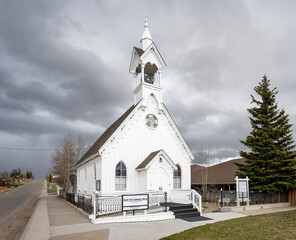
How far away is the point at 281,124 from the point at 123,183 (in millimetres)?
14133

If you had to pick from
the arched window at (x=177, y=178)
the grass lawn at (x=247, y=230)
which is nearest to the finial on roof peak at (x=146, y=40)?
the arched window at (x=177, y=178)

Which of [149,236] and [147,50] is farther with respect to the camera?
[147,50]

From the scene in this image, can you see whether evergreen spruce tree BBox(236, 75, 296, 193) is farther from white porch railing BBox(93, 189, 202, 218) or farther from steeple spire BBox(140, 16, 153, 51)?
steeple spire BBox(140, 16, 153, 51)

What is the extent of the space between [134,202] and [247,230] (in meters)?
A: 6.14

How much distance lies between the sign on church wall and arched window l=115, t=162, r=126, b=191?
4.02m

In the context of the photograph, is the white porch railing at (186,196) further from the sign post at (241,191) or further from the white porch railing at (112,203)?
the sign post at (241,191)

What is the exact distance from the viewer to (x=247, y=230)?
10.3 metres

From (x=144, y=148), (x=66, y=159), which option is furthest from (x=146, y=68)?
(x=66, y=159)

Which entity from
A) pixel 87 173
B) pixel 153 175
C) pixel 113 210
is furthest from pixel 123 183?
pixel 87 173

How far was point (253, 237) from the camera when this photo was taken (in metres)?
9.19

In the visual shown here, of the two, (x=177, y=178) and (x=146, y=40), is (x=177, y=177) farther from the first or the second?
(x=146, y=40)

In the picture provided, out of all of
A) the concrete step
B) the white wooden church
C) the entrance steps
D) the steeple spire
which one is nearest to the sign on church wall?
the entrance steps

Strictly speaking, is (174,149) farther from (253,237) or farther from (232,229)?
(253,237)

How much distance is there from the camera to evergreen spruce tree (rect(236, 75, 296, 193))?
19844 mm
